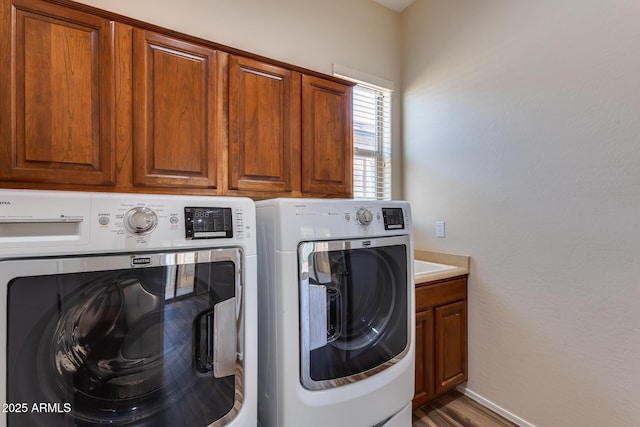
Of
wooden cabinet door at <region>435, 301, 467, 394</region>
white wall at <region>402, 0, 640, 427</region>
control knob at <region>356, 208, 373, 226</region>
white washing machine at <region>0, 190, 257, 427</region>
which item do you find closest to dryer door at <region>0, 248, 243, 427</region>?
white washing machine at <region>0, 190, 257, 427</region>

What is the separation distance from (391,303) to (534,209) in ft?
3.38

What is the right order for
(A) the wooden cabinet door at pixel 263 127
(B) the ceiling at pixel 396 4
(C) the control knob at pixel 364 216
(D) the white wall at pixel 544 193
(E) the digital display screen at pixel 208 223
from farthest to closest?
(B) the ceiling at pixel 396 4 < (A) the wooden cabinet door at pixel 263 127 < (D) the white wall at pixel 544 193 < (C) the control knob at pixel 364 216 < (E) the digital display screen at pixel 208 223

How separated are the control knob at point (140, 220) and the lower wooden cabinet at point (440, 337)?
144 cm

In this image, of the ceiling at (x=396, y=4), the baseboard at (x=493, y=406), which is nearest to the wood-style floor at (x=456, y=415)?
the baseboard at (x=493, y=406)

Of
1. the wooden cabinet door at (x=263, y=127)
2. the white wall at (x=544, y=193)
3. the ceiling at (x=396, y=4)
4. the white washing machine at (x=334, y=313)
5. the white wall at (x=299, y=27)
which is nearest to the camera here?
the white washing machine at (x=334, y=313)

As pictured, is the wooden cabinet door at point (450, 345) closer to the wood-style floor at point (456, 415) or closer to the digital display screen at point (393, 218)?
the wood-style floor at point (456, 415)

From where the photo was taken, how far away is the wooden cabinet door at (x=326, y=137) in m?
1.74

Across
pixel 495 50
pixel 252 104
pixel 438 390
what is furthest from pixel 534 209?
pixel 252 104

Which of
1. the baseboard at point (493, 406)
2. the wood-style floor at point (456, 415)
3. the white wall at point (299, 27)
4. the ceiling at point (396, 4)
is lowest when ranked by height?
the wood-style floor at point (456, 415)

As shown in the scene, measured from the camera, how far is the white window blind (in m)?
2.42

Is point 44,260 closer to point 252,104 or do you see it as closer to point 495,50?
point 252,104

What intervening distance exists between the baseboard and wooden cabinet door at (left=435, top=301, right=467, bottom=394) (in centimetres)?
9

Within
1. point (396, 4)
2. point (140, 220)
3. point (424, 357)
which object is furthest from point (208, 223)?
point (396, 4)

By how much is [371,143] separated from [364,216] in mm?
1438
